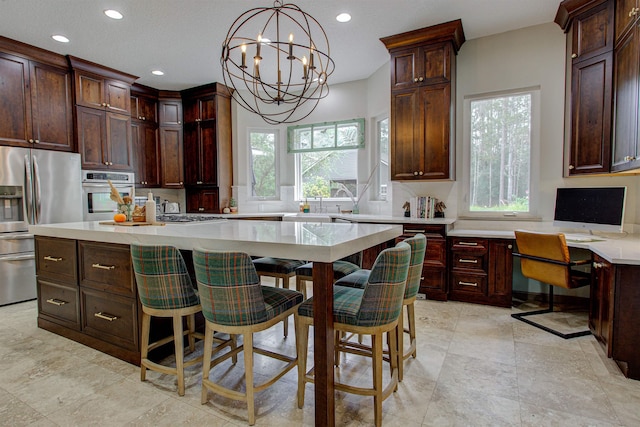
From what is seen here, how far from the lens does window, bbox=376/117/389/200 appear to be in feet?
16.2

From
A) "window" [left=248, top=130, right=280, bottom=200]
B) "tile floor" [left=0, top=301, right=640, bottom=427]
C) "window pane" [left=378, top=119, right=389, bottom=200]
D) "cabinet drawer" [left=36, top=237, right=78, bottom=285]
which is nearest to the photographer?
"tile floor" [left=0, top=301, right=640, bottom=427]

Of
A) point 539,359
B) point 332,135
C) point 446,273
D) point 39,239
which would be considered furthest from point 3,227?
point 539,359

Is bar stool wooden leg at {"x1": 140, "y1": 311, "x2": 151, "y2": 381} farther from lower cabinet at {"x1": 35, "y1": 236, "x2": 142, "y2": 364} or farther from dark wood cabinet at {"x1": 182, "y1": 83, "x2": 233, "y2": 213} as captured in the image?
dark wood cabinet at {"x1": 182, "y1": 83, "x2": 233, "y2": 213}

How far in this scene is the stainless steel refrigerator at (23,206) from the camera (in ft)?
12.1

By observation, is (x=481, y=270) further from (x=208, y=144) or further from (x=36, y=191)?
(x=36, y=191)

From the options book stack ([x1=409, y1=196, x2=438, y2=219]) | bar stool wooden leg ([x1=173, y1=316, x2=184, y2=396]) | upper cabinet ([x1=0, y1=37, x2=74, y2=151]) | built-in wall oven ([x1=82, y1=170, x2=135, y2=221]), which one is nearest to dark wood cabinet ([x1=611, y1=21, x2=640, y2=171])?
book stack ([x1=409, y1=196, x2=438, y2=219])

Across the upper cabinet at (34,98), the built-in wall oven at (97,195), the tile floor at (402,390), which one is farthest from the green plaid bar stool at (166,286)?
the upper cabinet at (34,98)

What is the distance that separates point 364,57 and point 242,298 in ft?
12.5

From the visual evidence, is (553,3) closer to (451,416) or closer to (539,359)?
(539,359)

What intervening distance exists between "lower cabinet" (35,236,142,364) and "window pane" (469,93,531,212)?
12.2ft

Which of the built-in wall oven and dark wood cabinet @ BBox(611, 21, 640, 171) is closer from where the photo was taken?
dark wood cabinet @ BBox(611, 21, 640, 171)

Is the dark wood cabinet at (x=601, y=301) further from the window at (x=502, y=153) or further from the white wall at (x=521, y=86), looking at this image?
the window at (x=502, y=153)

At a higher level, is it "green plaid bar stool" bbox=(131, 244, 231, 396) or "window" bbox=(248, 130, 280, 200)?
"window" bbox=(248, 130, 280, 200)

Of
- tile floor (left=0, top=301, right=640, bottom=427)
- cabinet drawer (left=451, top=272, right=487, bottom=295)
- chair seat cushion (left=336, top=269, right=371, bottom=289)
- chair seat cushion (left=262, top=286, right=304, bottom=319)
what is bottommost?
tile floor (left=0, top=301, right=640, bottom=427)
